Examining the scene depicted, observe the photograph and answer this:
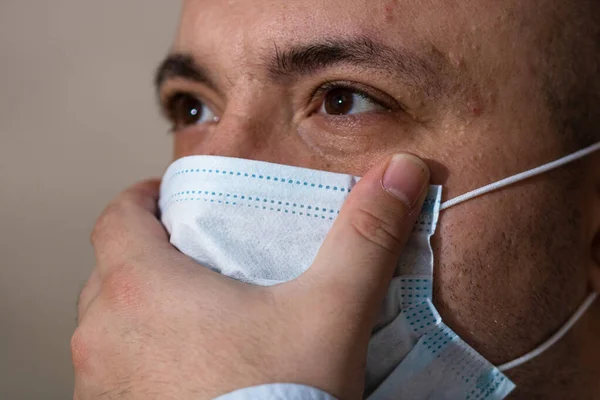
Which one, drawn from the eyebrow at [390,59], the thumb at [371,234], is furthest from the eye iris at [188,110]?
the thumb at [371,234]

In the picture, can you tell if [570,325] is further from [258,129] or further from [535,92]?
[258,129]

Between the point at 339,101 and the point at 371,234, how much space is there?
1.02 ft

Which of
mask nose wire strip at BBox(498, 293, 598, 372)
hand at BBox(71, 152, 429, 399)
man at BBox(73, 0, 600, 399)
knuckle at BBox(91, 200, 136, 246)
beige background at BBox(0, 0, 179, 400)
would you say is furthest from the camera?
beige background at BBox(0, 0, 179, 400)

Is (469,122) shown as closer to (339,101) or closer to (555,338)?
(339,101)

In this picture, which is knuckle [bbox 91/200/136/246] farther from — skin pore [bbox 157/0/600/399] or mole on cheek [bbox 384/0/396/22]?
mole on cheek [bbox 384/0/396/22]

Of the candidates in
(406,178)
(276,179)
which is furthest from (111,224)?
(406,178)

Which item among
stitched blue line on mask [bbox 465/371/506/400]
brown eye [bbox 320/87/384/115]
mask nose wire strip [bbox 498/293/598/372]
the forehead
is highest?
the forehead

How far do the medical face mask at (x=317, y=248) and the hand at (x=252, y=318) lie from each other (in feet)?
0.15

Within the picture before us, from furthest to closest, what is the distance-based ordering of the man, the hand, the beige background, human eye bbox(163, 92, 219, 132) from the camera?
the beige background, human eye bbox(163, 92, 219, 132), the man, the hand

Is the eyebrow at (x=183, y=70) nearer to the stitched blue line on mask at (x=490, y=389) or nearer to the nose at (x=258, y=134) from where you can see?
the nose at (x=258, y=134)

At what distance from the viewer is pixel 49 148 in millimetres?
1834


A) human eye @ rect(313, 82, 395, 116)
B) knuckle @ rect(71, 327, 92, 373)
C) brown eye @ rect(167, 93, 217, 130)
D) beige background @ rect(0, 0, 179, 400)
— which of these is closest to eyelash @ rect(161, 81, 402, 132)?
human eye @ rect(313, 82, 395, 116)

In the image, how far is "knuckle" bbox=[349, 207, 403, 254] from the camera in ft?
2.93

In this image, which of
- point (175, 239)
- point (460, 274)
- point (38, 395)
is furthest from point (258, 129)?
point (38, 395)
